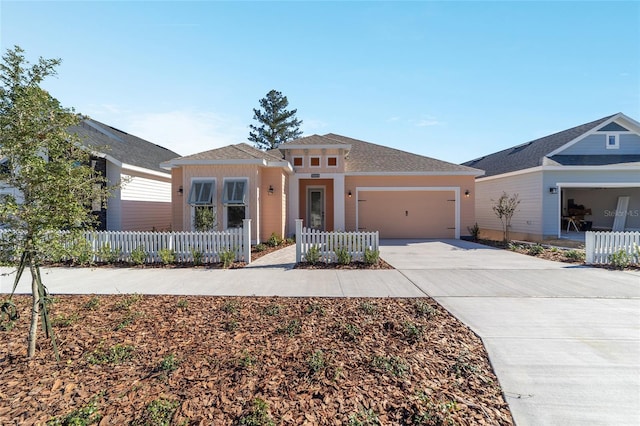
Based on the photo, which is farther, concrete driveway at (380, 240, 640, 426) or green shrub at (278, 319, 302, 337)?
green shrub at (278, 319, 302, 337)

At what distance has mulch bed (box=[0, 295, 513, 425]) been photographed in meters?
2.46

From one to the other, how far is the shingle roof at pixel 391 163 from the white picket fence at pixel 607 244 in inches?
270

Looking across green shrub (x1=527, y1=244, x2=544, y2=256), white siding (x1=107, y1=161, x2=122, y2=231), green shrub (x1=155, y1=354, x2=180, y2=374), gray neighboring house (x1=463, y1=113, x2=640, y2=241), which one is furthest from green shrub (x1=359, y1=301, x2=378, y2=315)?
gray neighboring house (x1=463, y1=113, x2=640, y2=241)

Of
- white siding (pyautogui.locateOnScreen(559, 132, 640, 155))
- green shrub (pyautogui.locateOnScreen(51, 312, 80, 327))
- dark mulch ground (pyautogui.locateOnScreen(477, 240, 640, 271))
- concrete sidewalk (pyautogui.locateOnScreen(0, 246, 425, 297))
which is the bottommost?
concrete sidewalk (pyautogui.locateOnScreen(0, 246, 425, 297))

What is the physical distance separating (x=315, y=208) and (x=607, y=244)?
1117 centimetres

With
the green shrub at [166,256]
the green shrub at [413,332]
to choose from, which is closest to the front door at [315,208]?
the green shrub at [166,256]

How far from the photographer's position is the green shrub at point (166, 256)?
835 centimetres

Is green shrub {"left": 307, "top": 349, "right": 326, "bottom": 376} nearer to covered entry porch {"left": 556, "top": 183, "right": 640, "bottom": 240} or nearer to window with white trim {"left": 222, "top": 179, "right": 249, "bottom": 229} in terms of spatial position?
window with white trim {"left": 222, "top": 179, "right": 249, "bottom": 229}

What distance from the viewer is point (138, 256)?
8328 mm

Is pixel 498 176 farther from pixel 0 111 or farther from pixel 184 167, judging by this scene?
pixel 0 111

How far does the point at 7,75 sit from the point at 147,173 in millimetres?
12086

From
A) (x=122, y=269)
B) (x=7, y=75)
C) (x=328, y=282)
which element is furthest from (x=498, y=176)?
(x=7, y=75)

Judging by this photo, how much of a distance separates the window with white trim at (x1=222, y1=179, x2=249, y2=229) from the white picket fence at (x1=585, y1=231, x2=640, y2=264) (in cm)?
1114

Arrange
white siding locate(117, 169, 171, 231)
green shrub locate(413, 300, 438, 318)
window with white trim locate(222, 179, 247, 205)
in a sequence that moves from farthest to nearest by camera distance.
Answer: white siding locate(117, 169, 171, 231) < window with white trim locate(222, 179, 247, 205) < green shrub locate(413, 300, 438, 318)
